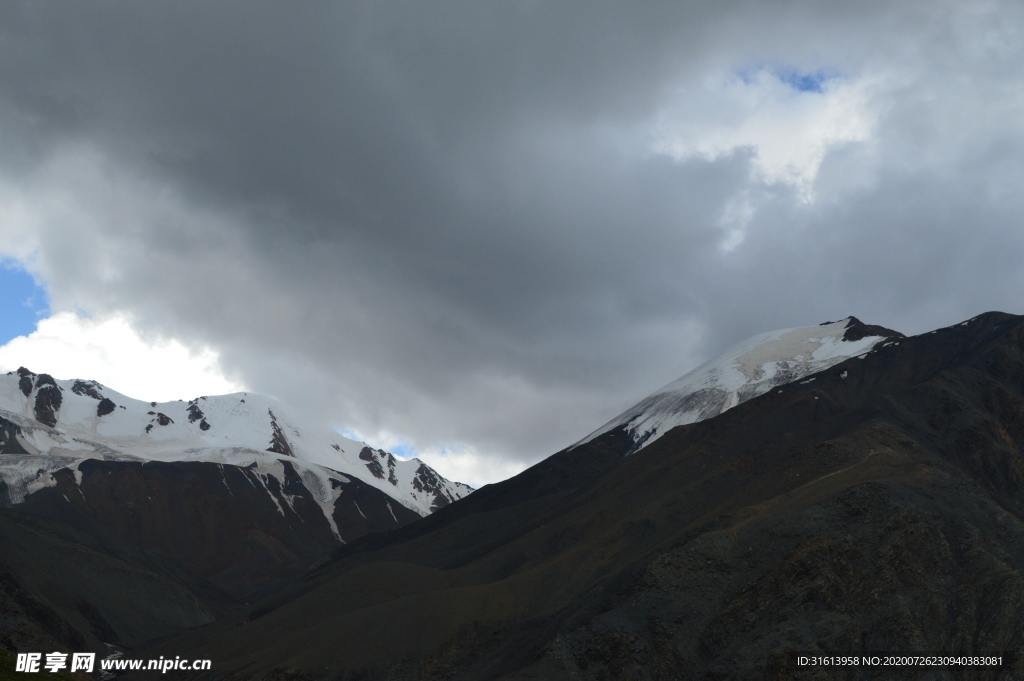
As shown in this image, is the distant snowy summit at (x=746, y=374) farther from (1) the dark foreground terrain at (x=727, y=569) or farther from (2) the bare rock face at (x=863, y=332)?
(1) the dark foreground terrain at (x=727, y=569)

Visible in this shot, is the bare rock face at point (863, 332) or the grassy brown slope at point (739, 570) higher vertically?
the bare rock face at point (863, 332)

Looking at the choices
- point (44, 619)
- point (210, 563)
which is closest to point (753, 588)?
point (44, 619)

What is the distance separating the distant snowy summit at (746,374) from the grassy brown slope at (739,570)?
1580 inches

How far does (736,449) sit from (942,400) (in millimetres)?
16990

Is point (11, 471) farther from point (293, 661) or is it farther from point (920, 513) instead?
point (920, 513)

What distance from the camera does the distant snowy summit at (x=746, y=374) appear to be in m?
127

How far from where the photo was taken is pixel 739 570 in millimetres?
52375

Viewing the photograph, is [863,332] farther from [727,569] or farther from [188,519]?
[188,519]

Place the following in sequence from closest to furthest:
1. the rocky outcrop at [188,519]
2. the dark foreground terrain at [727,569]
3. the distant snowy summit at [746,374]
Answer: the dark foreground terrain at [727,569] → the distant snowy summit at [746,374] → the rocky outcrop at [188,519]

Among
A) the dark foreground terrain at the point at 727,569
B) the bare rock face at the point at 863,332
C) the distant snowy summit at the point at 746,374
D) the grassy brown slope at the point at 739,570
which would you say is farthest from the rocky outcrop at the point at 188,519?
the bare rock face at the point at 863,332

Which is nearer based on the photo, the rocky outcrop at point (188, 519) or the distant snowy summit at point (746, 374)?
the distant snowy summit at point (746, 374)

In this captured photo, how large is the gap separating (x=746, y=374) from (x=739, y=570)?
86.3 meters

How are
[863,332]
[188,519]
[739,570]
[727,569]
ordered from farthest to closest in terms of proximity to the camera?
1. [188,519]
2. [863,332]
3. [727,569]
4. [739,570]

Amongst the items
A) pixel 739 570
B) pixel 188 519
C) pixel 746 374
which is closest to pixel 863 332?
pixel 746 374
